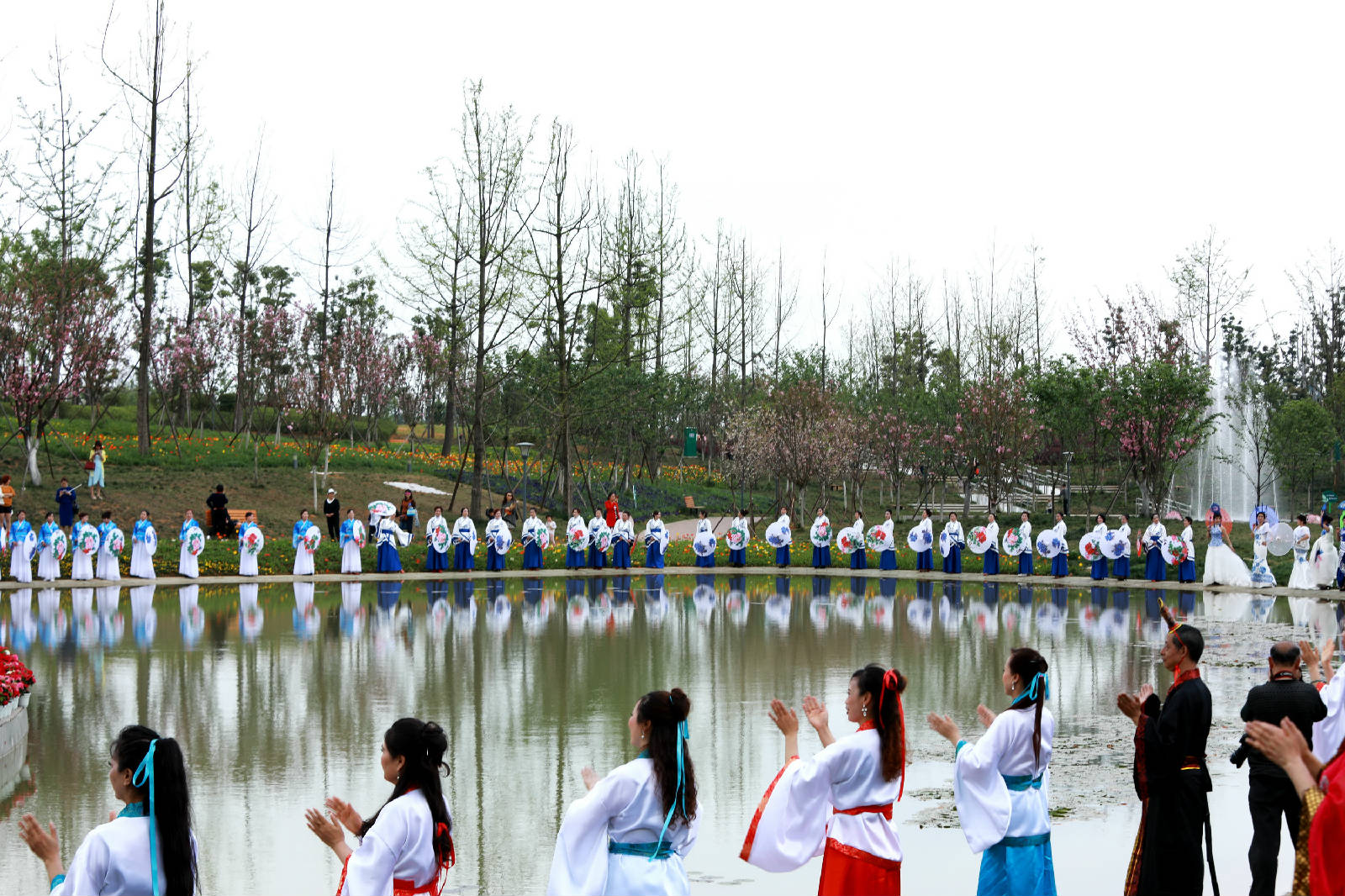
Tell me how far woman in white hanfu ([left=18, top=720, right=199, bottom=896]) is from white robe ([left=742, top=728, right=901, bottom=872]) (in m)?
2.32

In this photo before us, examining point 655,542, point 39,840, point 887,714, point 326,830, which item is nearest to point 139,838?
point 39,840

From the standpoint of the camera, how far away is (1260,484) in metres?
46.3

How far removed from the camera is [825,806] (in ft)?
19.0

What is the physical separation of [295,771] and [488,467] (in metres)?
40.3

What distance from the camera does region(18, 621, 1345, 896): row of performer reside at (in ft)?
15.0

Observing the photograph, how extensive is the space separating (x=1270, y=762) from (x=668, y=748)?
3.75 meters

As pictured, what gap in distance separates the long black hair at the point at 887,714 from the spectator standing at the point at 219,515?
32337mm

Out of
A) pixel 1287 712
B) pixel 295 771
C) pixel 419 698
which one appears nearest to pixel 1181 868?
pixel 1287 712

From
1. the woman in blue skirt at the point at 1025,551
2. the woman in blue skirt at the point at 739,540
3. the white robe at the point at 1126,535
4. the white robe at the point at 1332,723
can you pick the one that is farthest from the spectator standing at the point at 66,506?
the white robe at the point at 1332,723

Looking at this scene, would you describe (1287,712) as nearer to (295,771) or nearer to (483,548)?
(295,771)

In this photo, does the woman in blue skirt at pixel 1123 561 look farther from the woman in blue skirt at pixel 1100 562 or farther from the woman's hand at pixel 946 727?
the woman's hand at pixel 946 727

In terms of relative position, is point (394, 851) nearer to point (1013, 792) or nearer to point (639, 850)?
point (639, 850)

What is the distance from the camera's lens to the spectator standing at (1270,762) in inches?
277

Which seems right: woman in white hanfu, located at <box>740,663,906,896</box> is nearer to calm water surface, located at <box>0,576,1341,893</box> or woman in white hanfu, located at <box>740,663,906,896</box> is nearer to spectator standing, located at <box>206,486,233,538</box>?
calm water surface, located at <box>0,576,1341,893</box>
